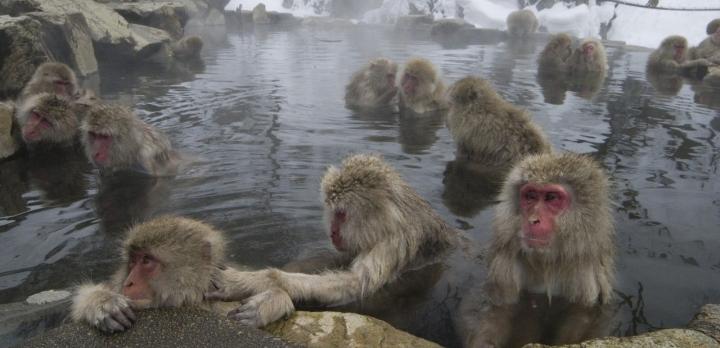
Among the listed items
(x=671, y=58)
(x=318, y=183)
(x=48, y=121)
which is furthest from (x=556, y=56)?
(x=48, y=121)

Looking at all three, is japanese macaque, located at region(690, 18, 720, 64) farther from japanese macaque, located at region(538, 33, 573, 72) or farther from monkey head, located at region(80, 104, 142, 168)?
monkey head, located at region(80, 104, 142, 168)

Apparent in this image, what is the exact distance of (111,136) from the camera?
4.79 metres

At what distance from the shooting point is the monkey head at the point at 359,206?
9.95ft

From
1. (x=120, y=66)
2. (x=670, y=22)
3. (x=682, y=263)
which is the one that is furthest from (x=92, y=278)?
(x=670, y=22)

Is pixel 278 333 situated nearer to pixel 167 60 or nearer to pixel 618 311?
pixel 618 311

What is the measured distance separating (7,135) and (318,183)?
2.92m

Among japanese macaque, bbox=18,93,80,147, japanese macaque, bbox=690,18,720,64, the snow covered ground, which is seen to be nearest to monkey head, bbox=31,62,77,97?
japanese macaque, bbox=18,93,80,147

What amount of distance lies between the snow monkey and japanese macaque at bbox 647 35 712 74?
392 inches

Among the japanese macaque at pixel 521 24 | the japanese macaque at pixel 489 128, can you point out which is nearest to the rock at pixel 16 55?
the japanese macaque at pixel 489 128

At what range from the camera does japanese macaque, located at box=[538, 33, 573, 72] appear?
10633 millimetres

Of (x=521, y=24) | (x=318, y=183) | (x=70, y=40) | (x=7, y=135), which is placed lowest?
(x=318, y=183)

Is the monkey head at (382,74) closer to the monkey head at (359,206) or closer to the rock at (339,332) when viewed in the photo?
the monkey head at (359,206)

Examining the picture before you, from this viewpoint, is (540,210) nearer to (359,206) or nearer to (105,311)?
(359,206)

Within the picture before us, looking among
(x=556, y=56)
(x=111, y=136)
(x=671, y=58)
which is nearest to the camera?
(x=111, y=136)
